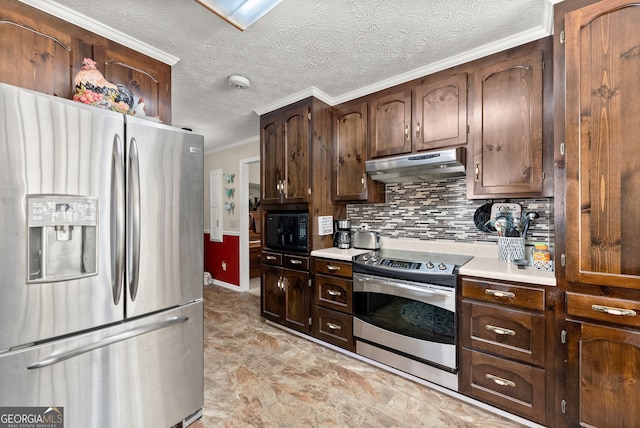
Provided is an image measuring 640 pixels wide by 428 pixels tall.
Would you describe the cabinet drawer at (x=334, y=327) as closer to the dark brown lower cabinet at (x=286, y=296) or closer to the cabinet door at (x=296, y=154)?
the dark brown lower cabinet at (x=286, y=296)

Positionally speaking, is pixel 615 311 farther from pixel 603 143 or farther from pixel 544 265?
pixel 603 143

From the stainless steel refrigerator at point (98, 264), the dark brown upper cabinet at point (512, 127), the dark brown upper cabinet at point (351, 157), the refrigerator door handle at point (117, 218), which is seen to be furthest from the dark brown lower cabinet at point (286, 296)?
the dark brown upper cabinet at point (512, 127)

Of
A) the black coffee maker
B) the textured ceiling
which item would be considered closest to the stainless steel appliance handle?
the black coffee maker

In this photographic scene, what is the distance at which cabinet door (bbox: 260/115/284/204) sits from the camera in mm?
2865

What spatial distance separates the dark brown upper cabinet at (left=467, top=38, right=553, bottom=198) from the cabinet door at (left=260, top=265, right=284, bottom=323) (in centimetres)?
198

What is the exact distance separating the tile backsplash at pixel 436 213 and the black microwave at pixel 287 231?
28.4 inches

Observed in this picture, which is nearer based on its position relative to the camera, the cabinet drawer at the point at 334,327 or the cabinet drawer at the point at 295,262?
the cabinet drawer at the point at 334,327

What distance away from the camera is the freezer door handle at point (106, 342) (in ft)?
3.49

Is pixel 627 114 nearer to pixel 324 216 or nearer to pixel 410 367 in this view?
pixel 410 367

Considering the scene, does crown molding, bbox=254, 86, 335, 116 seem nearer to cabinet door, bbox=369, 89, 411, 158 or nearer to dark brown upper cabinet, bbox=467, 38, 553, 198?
cabinet door, bbox=369, 89, 411, 158

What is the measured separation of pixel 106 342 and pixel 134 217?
0.58 m

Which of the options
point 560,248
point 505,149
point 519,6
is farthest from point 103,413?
point 519,6

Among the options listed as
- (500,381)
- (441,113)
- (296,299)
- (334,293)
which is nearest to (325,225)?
(334,293)

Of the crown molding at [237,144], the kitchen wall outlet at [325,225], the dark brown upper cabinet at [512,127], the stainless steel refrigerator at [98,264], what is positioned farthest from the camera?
the crown molding at [237,144]
